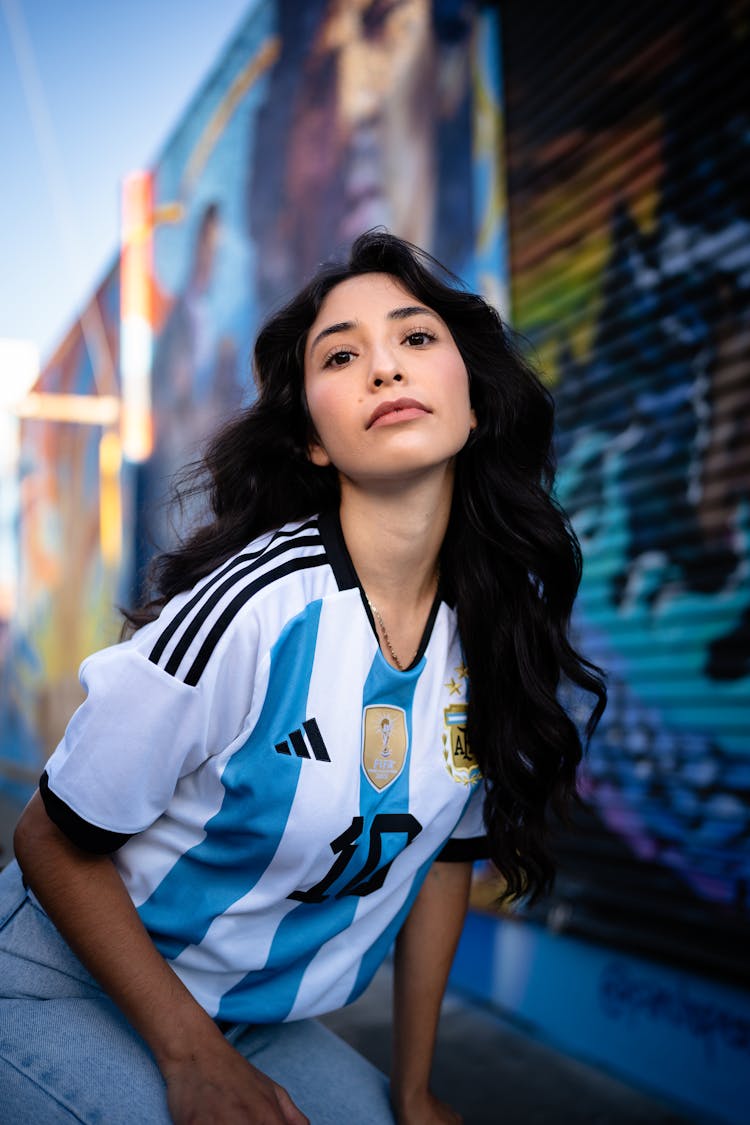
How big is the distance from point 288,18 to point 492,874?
22.3 ft

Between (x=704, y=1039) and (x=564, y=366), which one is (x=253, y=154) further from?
(x=704, y=1039)

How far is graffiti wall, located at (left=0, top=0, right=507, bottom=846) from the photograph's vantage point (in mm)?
4969

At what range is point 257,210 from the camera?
807 cm

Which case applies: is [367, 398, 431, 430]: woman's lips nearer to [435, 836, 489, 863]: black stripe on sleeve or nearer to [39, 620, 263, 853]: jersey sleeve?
[39, 620, 263, 853]: jersey sleeve

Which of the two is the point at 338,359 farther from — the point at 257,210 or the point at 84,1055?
the point at 257,210

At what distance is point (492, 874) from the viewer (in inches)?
176

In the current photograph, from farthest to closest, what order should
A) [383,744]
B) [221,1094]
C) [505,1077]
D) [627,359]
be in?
[627,359] → [505,1077] → [383,744] → [221,1094]

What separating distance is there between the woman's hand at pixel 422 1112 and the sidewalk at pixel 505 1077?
1.20 m

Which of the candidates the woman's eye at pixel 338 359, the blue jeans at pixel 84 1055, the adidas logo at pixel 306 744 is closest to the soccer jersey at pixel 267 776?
the adidas logo at pixel 306 744

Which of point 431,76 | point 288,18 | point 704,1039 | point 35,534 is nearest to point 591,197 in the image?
point 431,76

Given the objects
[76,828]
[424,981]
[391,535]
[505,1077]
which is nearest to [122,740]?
[76,828]

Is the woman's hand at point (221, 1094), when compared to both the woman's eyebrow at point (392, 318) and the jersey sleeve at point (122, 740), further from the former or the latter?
the woman's eyebrow at point (392, 318)

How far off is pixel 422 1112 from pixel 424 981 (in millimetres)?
261

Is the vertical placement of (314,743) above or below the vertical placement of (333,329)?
below
